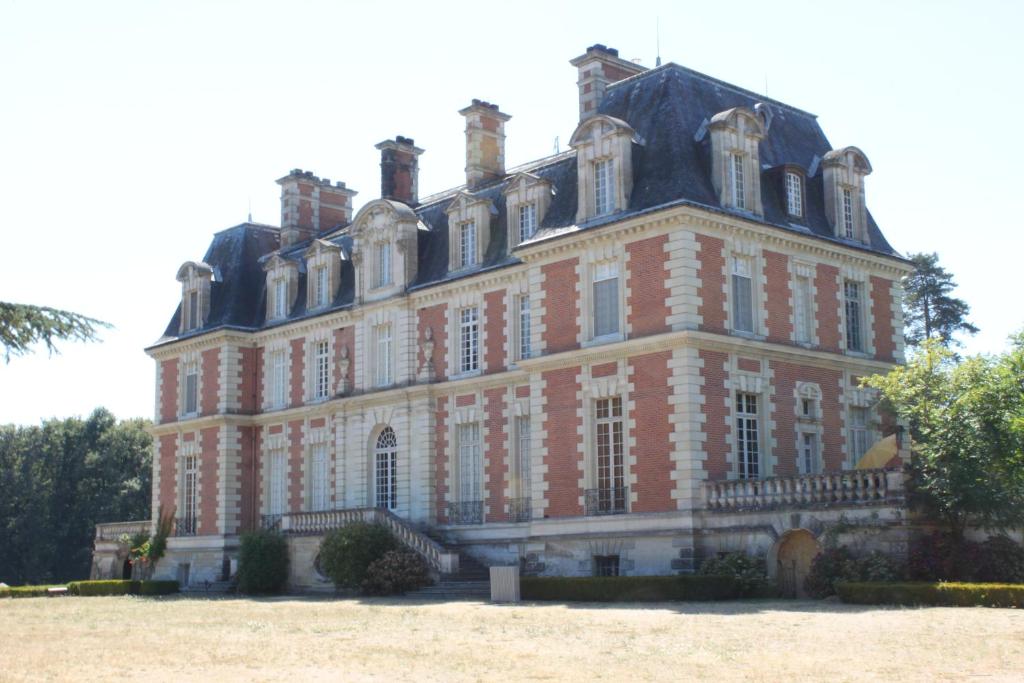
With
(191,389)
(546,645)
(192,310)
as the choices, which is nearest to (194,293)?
(192,310)

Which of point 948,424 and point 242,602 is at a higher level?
point 948,424

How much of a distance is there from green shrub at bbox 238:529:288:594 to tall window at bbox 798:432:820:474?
544 inches

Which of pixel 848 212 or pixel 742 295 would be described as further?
pixel 848 212

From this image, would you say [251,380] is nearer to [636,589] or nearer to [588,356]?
[588,356]

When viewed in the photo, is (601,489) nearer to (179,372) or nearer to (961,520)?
(961,520)

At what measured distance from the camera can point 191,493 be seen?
39688 mm

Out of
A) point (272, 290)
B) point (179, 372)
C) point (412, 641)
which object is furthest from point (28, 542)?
point (412, 641)

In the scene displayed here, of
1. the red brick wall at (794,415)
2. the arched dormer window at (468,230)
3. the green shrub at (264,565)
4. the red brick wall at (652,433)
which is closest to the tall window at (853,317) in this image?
the red brick wall at (794,415)

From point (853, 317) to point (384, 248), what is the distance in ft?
40.8

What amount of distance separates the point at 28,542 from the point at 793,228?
134 ft

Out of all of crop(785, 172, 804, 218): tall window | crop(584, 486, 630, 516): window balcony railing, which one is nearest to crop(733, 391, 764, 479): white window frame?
crop(584, 486, 630, 516): window balcony railing

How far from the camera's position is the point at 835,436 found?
90.2ft

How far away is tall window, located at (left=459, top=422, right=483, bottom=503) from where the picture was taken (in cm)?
3108

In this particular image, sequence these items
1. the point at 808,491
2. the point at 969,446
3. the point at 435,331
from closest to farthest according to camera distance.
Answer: the point at 969,446
the point at 808,491
the point at 435,331
